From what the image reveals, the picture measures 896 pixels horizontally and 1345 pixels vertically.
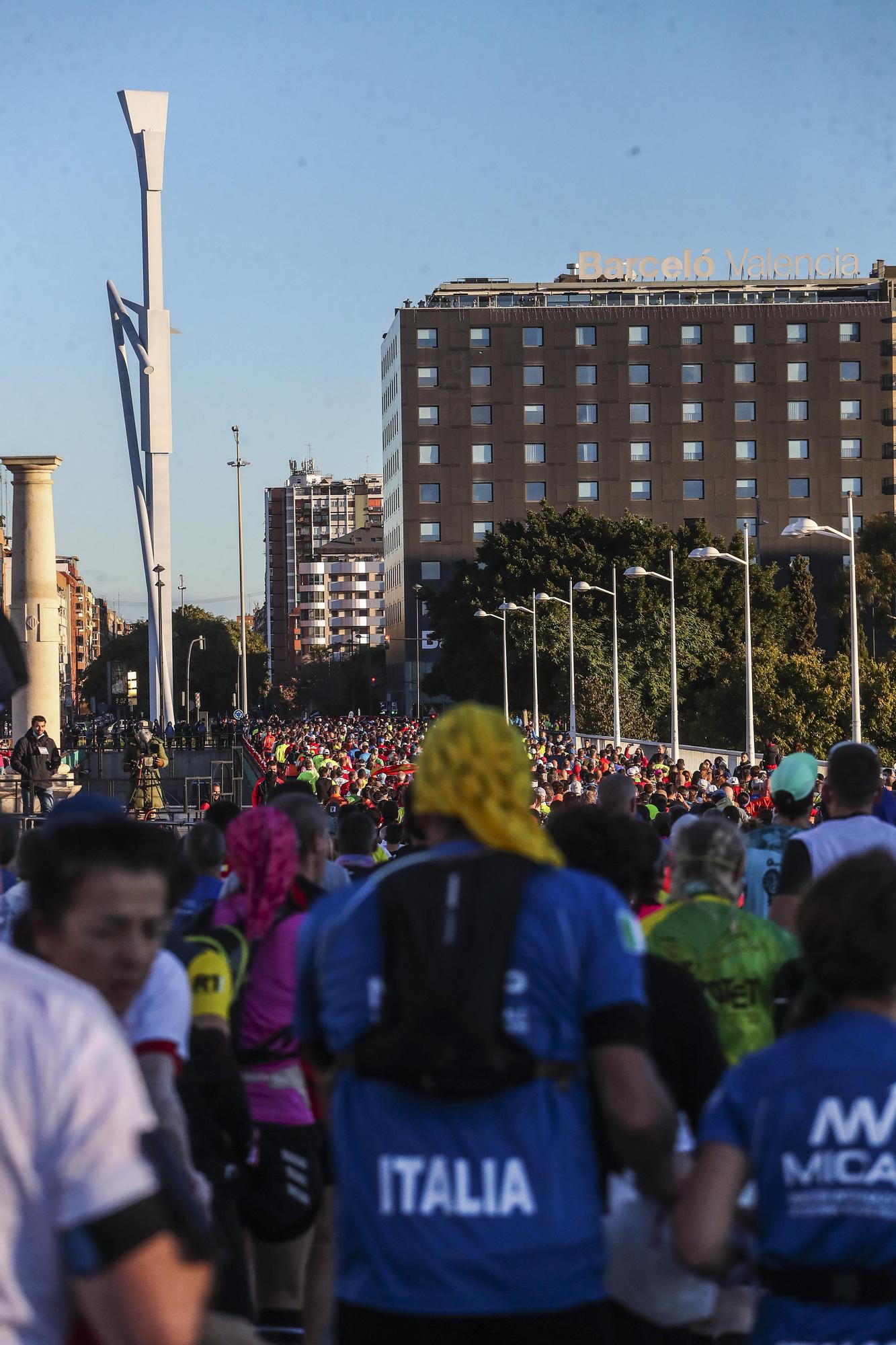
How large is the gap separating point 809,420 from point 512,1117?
4416 inches

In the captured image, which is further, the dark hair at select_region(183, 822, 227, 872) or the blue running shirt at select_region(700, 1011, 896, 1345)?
the dark hair at select_region(183, 822, 227, 872)

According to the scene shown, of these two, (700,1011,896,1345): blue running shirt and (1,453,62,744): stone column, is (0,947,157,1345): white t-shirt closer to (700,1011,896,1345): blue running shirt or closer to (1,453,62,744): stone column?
(700,1011,896,1345): blue running shirt

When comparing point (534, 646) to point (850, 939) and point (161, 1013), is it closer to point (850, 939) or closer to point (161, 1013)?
point (161, 1013)

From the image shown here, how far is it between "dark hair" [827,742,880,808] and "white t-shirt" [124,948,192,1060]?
3.33 m

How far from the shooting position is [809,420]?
11194 centimetres

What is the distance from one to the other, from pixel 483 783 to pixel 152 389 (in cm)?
6522

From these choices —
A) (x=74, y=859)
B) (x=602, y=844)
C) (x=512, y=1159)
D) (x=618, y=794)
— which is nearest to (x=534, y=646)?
(x=618, y=794)

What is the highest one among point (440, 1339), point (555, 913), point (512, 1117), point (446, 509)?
point (446, 509)

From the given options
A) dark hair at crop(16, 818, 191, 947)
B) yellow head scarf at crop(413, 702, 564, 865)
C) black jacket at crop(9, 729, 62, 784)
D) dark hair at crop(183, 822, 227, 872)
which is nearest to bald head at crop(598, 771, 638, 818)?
dark hair at crop(183, 822, 227, 872)

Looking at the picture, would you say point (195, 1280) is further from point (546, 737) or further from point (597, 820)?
point (546, 737)

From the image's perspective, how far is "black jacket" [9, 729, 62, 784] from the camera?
91.7 feet

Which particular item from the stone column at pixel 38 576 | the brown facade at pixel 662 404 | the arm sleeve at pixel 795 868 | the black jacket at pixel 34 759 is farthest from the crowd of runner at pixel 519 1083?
the brown facade at pixel 662 404

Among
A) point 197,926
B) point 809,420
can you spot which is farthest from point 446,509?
point 197,926

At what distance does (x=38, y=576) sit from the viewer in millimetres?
40438
